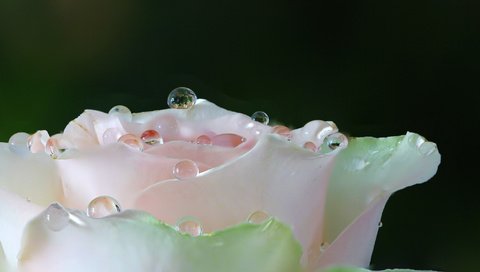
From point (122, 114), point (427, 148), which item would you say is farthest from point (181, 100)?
point (427, 148)

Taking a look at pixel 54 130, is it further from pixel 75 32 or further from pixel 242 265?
pixel 242 265

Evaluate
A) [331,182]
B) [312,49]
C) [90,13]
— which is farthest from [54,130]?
[331,182]

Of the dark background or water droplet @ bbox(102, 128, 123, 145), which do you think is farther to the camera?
the dark background

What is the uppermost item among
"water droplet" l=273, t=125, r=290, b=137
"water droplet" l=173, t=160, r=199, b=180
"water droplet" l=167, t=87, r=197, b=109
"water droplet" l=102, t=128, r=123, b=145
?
"water droplet" l=167, t=87, r=197, b=109

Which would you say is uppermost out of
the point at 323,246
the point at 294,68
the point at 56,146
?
the point at 294,68

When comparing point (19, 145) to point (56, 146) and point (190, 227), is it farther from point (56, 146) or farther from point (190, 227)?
point (190, 227)

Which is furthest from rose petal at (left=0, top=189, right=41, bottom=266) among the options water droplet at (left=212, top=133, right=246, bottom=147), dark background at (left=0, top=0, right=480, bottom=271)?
dark background at (left=0, top=0, right=480, bottom=271)

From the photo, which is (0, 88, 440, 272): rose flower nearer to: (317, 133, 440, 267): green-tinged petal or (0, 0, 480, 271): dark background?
(317, 133, 440, 267): green-tinged petal
